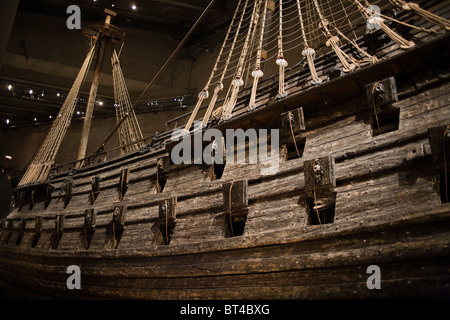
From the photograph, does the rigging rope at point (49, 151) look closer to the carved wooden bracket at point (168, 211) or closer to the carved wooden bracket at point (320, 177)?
the carved wooden bracket at point (168, 211)

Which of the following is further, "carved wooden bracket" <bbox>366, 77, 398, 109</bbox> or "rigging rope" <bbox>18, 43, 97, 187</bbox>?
"rigging rope" <bbox>18, 43, 97, 187</bbox>

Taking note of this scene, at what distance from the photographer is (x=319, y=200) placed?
2.70 m

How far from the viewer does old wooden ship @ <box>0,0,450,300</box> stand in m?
2.09

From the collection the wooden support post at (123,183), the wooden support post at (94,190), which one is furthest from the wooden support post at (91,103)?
the wooden support post at (123,183)

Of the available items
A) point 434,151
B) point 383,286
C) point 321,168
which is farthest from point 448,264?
point 321,168

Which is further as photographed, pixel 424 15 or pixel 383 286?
pixel 424 15

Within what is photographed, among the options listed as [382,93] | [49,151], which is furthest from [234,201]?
[49,151]

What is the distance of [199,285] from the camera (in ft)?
9.38

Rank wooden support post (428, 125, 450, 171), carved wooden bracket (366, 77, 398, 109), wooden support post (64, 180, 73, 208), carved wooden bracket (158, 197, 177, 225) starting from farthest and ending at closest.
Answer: wooden support post (64, 180, 73, 208) < carved wooden bracket (158, 197, 177, 225) < carved wooden bracket (366, 77, 398, 109) < wooden support post (428, 125, 450, 171)

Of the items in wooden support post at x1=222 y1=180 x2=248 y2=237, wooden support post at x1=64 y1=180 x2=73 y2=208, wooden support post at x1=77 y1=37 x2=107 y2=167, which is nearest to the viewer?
wooden support post at x1=222 y1=180 x2=248 y2=237

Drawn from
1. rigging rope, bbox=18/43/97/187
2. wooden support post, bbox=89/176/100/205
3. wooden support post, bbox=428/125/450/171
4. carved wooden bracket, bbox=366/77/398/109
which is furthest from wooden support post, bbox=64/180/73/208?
wooden support post, bbox=428/125/450/171

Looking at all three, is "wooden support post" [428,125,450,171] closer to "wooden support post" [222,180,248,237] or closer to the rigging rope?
"wooden support post" [222,180,248,237]

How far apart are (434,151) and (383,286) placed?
2.83 ft

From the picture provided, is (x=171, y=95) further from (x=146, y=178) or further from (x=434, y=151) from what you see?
(x=434, y=151)
